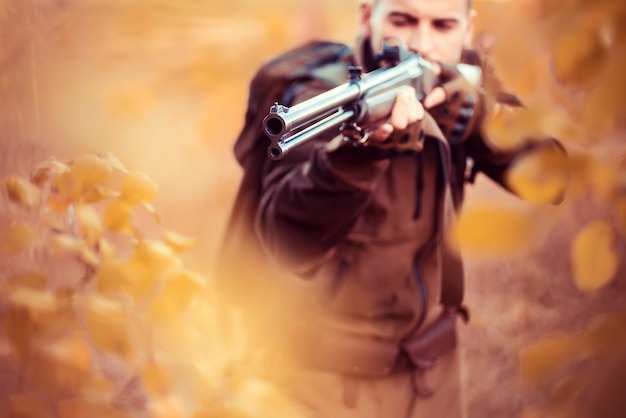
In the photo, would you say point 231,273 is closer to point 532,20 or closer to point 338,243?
point 338,243

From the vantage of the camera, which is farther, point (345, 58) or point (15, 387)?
point (15, 387)

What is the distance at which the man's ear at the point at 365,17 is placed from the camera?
1025 millimetres

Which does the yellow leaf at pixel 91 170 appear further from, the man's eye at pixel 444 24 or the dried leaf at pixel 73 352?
the man's eye at pixel 444 24

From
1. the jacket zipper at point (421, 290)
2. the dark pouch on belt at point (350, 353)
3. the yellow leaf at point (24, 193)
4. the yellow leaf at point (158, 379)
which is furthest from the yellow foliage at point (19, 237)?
the jacket zipper at point (421, 290)

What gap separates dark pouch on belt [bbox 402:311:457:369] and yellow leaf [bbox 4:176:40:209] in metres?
0.60

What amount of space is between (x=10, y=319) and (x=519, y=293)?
80cm

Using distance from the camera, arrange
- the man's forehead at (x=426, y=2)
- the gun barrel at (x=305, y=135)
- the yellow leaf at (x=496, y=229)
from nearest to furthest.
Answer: the yellow leaf at (x=496, y=229) → the gun barrel at (x=305, y=135) → the man's forehead at (x=426, y=2)

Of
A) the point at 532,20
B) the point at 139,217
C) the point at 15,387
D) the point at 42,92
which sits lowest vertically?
the point at 15,387

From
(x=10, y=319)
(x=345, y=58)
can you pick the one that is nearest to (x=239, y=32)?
(x=345, y=58)

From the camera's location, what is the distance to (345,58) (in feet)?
3.36

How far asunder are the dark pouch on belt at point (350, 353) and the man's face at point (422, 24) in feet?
1.37

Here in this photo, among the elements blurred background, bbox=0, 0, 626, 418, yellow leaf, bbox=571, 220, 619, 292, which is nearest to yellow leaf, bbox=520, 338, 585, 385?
yellow leaf, bbox=571, 220, 619, 292

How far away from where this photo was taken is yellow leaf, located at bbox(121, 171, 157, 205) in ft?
3.44

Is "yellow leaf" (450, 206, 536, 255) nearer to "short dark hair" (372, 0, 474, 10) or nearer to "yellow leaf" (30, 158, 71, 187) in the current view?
"short dark hair" (372, 0, 474, 10)
